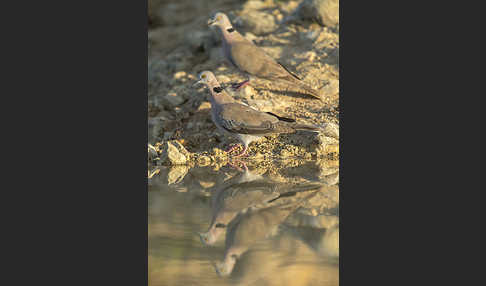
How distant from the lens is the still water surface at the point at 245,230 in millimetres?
3502

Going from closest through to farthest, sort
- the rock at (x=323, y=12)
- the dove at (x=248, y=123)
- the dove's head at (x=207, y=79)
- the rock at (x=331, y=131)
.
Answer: the dove at (x=248, y=123), the rock at (x=331, y=131), the dove's head at (x=207, y=79), the rock at (x=323, y=12)

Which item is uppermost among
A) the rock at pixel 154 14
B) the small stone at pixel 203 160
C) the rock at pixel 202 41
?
the rock at pixel 154 14

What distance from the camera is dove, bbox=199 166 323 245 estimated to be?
13.7ft

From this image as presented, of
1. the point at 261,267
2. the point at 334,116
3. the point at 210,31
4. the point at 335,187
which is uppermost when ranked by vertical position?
the point at 210,31

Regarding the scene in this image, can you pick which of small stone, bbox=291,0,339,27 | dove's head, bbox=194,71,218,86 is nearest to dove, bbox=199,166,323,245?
dove's head, bbox=194,71,218,86

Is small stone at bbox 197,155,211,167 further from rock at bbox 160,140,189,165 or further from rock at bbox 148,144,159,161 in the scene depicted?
rock at bbox 148,144,159,161

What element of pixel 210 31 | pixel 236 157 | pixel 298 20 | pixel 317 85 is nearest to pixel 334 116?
pixel 317 85

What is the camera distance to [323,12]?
9.27 meters

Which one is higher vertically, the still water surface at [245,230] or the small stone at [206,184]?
the small stone at [206,184]

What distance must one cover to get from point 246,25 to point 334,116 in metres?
3.39

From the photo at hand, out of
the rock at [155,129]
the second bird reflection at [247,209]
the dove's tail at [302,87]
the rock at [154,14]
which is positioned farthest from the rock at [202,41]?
the second bird reflection at [247,209]

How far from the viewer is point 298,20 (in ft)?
31.4

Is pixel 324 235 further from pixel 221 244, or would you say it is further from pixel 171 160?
pixel 171 160

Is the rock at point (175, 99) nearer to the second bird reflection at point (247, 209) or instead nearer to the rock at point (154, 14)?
the second bird reflection at point (247, 209)
